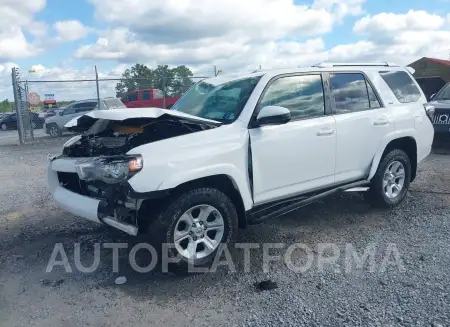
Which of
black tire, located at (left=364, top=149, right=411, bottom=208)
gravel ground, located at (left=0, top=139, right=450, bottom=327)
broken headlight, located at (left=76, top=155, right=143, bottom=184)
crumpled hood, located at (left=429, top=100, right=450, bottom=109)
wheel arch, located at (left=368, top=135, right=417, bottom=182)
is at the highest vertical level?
crumpled hood, located at (left=429, top=100, right=450, bottom=109)

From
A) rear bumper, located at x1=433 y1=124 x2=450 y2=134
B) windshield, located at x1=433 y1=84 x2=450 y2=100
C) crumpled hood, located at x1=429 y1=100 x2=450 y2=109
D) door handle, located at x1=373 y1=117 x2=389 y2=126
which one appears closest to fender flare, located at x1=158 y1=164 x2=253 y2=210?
door handle, located at x1=373 y1=117 x2=389 y2=126

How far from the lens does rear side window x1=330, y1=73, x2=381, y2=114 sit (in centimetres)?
494

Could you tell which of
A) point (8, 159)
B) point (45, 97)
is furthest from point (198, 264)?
point (45, 97)

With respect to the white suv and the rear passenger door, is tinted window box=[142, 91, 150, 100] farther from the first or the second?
the rear passenger door

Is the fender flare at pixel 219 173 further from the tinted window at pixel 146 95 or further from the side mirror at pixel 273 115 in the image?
the tinted window at pixel 146 95

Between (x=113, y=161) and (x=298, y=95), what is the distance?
2.17m

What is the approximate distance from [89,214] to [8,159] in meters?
8.83

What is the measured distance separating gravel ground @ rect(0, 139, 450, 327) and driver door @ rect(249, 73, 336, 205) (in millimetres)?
658

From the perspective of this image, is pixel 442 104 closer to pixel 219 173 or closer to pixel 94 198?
pixel 219 173

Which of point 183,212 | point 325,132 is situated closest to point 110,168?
point 183,212

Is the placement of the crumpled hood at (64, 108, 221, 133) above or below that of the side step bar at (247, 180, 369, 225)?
above

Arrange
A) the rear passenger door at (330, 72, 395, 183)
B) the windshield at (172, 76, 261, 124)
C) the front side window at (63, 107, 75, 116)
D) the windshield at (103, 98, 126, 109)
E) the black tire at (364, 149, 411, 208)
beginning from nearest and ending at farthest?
the windshield at (172, 76, 261, 124), the rear passenger door at (330, 72, 395, 183), the black tire at (364, 149, 411, 208), the windshield at (103, 98, 126, 109), the front side window at (63, 107, 75, 116)

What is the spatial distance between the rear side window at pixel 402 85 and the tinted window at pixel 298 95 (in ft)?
4.31

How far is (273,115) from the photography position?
13.0ft
